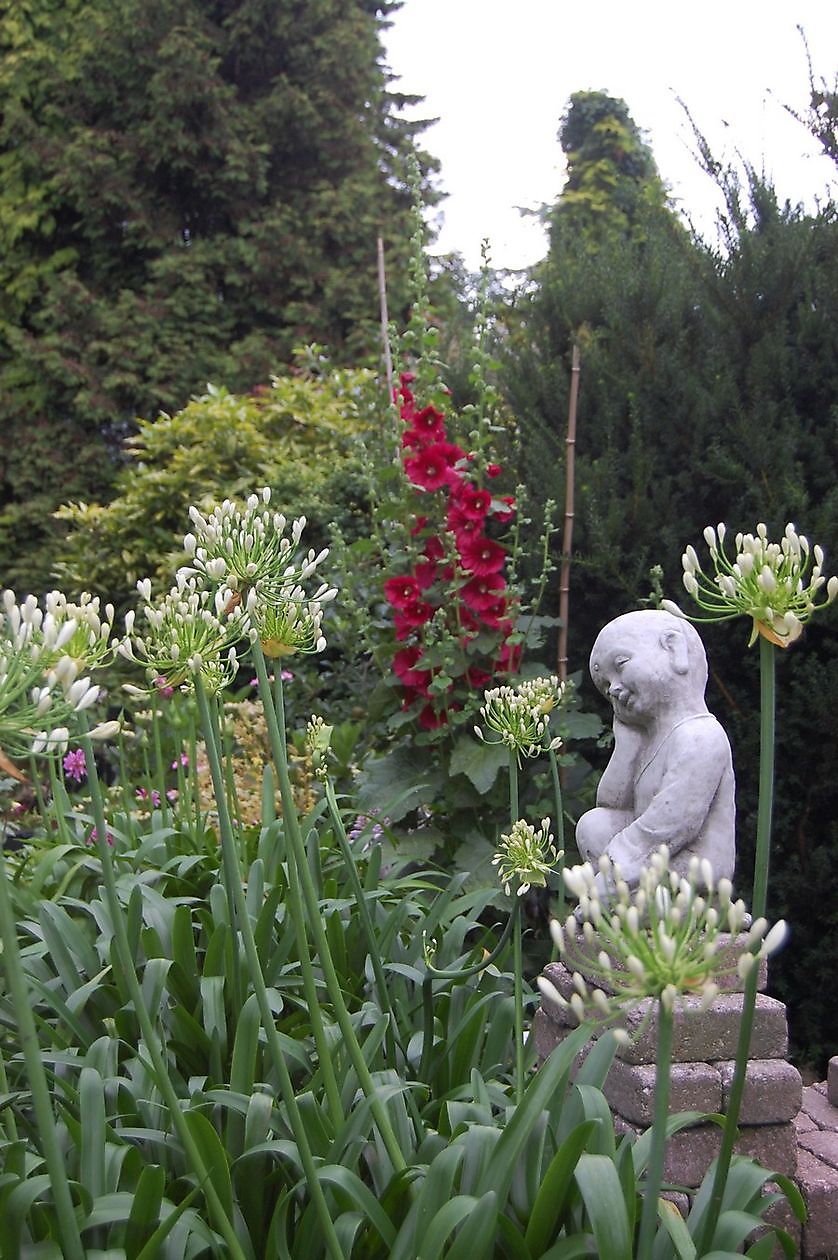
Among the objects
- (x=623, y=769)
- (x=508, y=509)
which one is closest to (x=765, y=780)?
(x=623, y=769)

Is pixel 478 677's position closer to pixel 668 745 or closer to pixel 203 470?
pixel 668 745

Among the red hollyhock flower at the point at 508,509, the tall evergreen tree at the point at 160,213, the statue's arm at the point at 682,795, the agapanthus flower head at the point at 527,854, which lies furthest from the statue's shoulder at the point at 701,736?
the tall evergreen tree at the point at 160,213

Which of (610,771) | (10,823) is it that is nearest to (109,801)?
(10,823)

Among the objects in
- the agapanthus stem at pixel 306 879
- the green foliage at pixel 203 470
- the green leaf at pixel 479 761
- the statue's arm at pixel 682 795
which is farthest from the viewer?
the green foliage at pixel 203 470

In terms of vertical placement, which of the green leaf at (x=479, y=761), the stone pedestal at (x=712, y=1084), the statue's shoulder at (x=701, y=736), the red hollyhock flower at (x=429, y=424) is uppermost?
the red hollyhock flower at (x=429, y=424)

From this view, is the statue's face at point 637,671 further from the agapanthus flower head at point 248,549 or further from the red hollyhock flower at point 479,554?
the red hollyhock flower at point 479,554

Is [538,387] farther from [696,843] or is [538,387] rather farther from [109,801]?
[696,843]

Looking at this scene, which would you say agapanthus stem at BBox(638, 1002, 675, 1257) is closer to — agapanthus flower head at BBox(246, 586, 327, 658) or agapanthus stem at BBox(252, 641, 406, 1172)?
agapanthus stem at BBox(252, 641, 406, 1172)

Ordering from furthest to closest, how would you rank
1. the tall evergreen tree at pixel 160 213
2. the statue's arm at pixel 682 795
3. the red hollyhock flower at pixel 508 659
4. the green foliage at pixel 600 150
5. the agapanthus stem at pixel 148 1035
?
1. the green foliage at pixel 600 150
2. the tall evergreen tree at pixel 160 213
3. the red hollyhock flower at pixel 508 659
4. the statue's arm at pixel 682 795
5. the agapanthus stem at pixel 148 1035

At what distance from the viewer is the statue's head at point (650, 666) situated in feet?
8.01

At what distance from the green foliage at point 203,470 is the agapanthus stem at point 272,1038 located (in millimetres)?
5750

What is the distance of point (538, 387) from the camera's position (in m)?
4.94

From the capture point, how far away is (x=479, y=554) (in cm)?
394

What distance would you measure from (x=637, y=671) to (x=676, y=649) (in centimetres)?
11
